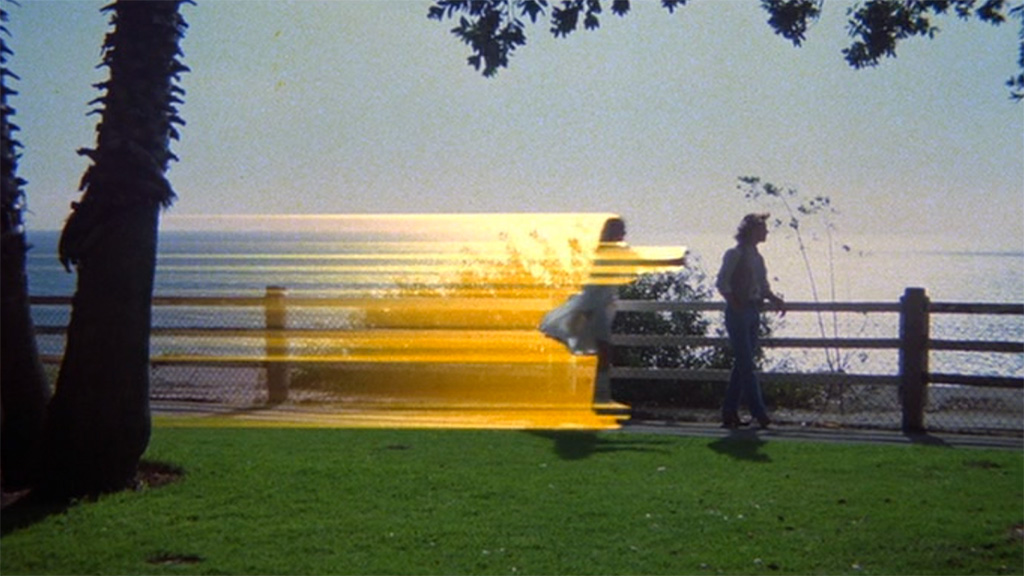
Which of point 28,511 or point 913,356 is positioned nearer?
point 28,511

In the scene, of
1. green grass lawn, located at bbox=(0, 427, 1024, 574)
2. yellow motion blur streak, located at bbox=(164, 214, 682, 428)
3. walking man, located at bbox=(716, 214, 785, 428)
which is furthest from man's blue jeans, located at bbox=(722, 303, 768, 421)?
yellow motion blur streak, located at bbox=(164, 214, 682, 428)

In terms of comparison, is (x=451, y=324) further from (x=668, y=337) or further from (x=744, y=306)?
(x=744, y=306)

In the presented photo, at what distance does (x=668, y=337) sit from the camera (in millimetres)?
11953

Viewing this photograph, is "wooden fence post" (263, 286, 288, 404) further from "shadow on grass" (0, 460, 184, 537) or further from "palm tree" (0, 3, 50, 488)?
"palm tree" (0, 3, 50, 488)

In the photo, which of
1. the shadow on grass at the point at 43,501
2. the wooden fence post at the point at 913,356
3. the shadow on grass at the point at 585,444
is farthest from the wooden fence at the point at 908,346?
the shadow on grass at the point at 43,501

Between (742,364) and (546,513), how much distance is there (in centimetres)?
425

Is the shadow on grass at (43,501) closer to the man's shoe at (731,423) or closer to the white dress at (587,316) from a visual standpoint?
the white dress at (587,316)

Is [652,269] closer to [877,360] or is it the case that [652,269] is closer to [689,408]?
[689,408]

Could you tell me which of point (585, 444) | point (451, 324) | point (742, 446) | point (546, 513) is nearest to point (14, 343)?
point (546, 513)

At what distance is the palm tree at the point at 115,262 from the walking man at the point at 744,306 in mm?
5083

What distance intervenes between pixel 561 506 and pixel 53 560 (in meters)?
2.62

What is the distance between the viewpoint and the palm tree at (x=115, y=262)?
7488 mm

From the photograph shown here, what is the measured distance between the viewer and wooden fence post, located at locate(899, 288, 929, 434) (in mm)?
10984

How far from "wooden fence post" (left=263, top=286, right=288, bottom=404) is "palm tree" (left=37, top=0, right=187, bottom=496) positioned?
5.44 m
